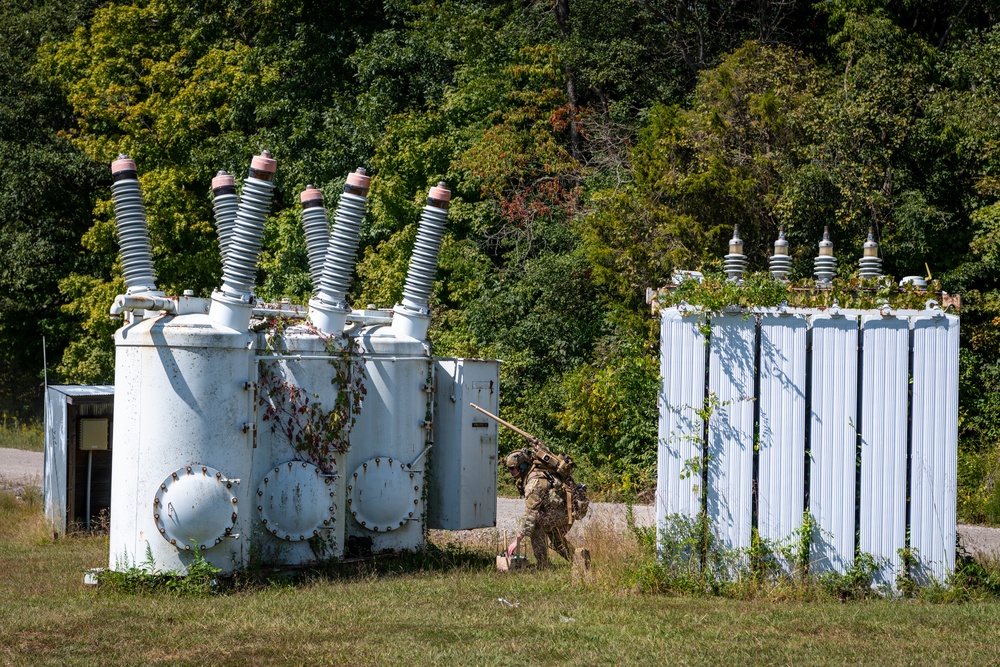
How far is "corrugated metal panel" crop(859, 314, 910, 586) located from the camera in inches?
392

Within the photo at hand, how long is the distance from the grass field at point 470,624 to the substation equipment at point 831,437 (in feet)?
1.96

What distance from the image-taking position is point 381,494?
38.6ft

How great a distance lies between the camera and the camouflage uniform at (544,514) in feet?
37.6

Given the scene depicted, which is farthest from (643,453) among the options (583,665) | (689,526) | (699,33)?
(583,665)

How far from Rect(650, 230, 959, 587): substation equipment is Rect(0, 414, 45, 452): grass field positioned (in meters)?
22.0

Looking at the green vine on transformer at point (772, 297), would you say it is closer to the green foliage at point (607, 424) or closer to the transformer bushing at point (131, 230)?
the transformer bushing at point (131, 230)

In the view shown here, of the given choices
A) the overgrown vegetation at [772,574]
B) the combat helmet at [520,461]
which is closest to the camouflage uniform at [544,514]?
the combat helmet at [520,461]

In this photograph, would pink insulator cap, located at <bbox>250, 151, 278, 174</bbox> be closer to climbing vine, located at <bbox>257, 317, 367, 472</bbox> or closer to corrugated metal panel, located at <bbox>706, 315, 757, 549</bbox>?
climbing vine, located at <bbox>257, 317, 367, 472</bbox>

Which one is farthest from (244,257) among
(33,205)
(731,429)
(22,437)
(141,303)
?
(33,205)

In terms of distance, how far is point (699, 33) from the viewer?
2594cm

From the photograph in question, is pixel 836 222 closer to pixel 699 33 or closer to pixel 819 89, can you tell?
pixel 819 89

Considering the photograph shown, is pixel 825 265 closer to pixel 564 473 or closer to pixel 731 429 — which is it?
pixel 731 429

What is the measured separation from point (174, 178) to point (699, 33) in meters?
13.9

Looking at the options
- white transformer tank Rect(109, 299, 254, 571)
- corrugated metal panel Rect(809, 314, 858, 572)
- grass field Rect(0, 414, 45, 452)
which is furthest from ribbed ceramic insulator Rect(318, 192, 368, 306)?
grass field Rect(0, 414, 45, 452)
